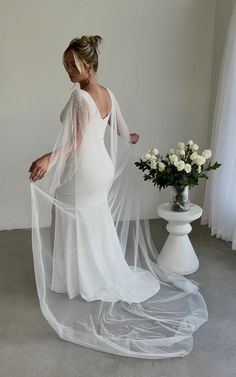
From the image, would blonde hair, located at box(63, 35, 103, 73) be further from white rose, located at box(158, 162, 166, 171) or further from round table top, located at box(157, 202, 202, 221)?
round table top, located at box(157, 202, 202, 221)

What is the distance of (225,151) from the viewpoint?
3.04m

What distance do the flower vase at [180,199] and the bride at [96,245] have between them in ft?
0.80

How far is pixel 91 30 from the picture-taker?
3.18m

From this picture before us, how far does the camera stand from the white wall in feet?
10.2

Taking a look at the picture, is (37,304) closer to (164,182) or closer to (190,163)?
(164,182)

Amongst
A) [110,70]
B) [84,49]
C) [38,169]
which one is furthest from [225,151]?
[38,169]

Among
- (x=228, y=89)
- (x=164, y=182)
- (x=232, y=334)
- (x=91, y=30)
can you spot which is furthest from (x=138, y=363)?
(x=91, y=30)

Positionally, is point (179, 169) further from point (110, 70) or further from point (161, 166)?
point (110, 70)

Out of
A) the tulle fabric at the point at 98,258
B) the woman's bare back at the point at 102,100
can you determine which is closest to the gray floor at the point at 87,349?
the tulle fabric at the point at 98,258

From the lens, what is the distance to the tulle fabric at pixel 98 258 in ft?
7.06

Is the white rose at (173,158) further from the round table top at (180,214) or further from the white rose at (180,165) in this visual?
the round table top at (180,214)

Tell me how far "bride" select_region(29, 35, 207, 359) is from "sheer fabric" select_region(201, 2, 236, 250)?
74cm

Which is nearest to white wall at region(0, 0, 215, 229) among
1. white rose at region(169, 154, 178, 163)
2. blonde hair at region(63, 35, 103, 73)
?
white rose at region(169, 154, 178, 163)

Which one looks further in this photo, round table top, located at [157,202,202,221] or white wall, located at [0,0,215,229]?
white wall, located at [0,0,215,229]
